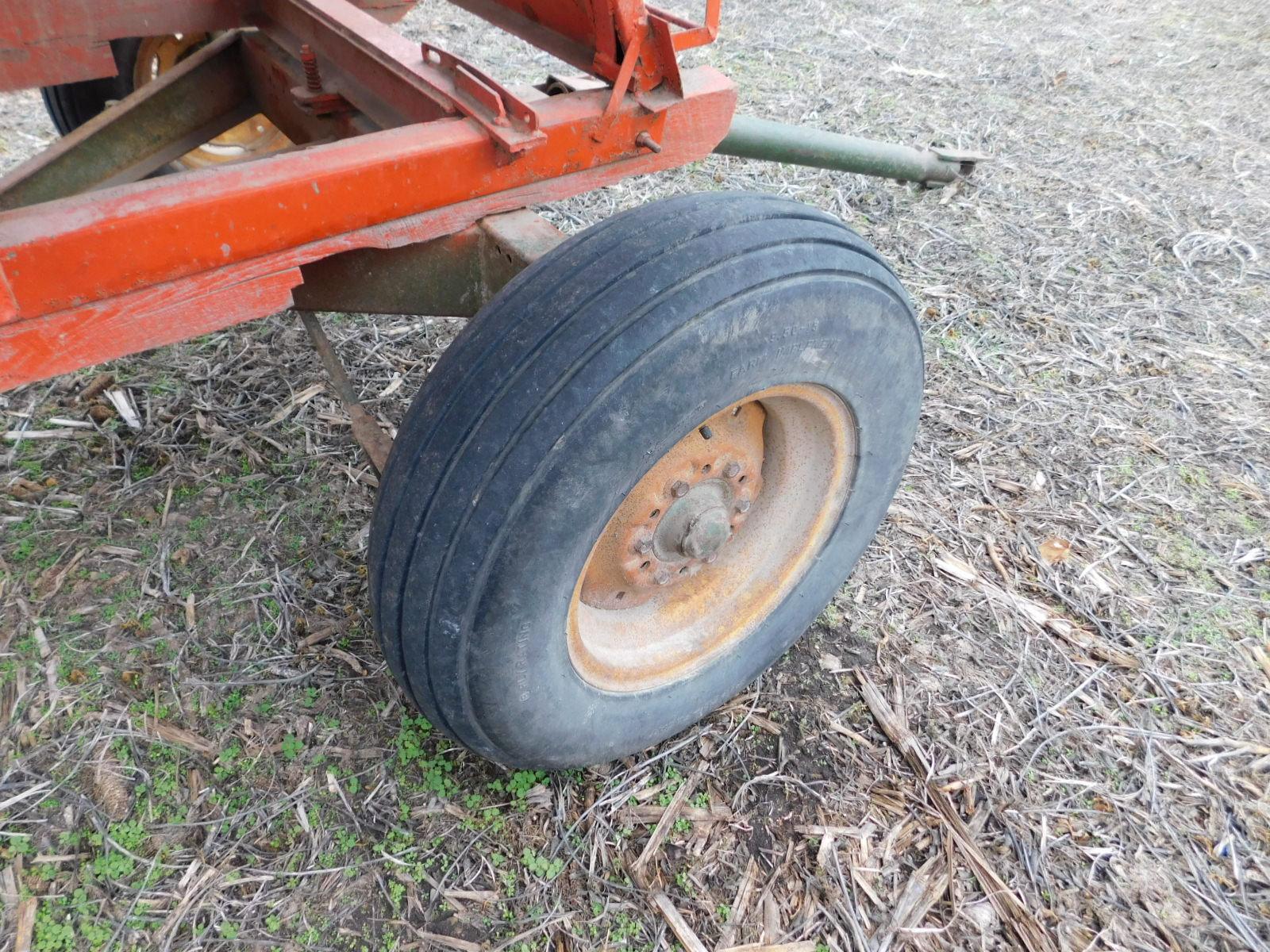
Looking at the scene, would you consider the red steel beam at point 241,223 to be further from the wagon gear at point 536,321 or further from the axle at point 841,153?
the axle at point 841,153

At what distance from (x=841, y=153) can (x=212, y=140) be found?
2277 millimetres

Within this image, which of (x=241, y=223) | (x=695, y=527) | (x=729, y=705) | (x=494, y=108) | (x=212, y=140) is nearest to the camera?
(x=241, y=223)

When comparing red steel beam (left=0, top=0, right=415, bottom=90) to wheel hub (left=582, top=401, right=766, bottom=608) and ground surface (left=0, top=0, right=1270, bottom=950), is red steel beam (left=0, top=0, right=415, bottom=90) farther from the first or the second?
wheel hub (left=582, top=401, right=766, bottom=608)

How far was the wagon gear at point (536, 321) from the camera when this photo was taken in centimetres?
139

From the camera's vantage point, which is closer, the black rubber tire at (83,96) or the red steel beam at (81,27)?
the red steel beam at (81,27)

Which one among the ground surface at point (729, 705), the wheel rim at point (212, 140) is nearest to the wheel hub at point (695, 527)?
the ground surface at point (729, 705)

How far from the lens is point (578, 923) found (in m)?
1.80

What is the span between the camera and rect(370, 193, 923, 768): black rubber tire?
1.41 metres

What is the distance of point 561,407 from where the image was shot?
54.6 inches

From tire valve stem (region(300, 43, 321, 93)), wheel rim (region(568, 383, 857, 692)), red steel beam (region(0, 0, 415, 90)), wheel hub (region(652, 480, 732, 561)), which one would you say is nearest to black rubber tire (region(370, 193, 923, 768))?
wheel rim (region(568, 383, 857, 692))

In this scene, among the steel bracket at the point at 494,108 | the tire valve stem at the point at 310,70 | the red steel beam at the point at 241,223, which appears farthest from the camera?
the tire valve stem at the point at 310,70

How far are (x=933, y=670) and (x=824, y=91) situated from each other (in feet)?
12.9

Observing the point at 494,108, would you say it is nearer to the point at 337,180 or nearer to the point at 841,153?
the point at 337,180

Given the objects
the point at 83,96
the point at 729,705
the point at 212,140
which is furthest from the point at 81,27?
the point at 729,705
